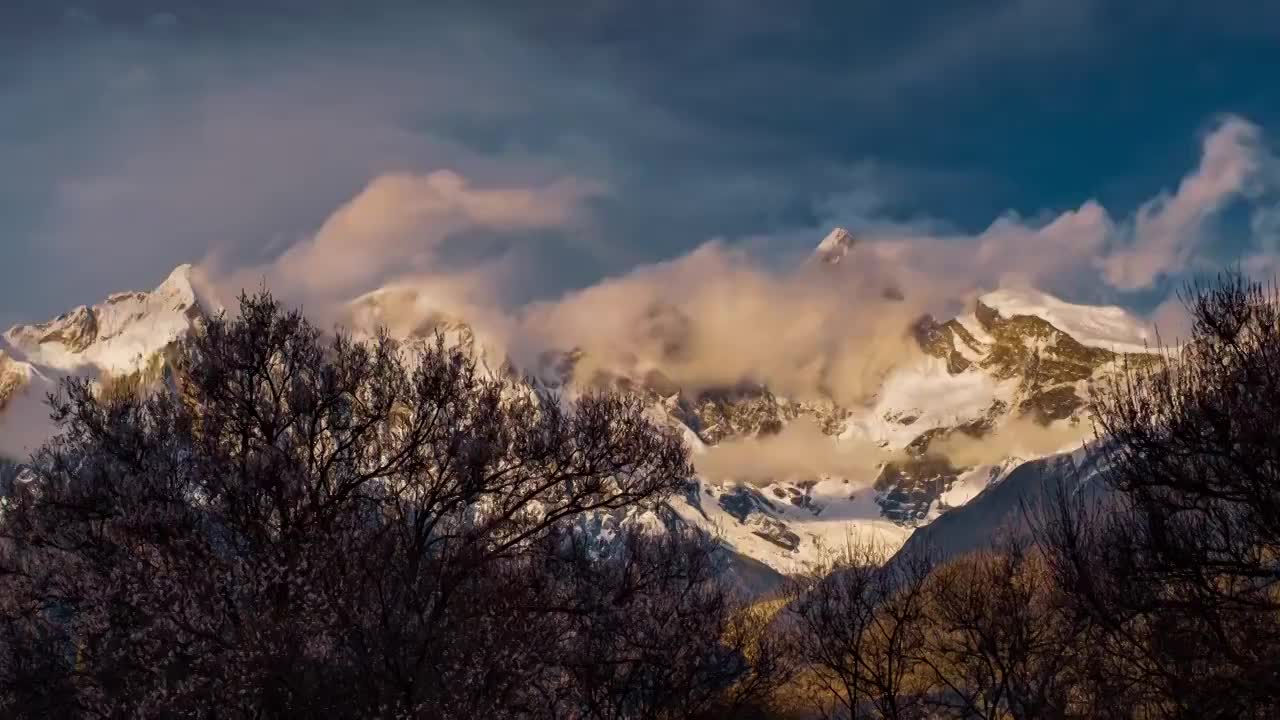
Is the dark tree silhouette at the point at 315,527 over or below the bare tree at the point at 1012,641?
over

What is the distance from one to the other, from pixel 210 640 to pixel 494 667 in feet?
22.3

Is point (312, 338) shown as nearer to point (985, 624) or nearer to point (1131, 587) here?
point (1131, 587)

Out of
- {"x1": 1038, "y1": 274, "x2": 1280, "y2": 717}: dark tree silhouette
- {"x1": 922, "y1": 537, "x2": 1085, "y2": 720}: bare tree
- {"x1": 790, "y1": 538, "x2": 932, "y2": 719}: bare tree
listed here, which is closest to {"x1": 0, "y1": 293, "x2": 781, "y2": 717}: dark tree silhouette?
{"x1": 1038, "y1": 274, "x2": 1280, "y2": 717}: dark tree silhouette

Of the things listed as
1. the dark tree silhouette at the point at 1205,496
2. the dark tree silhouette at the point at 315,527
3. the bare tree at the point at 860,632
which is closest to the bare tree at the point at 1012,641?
the bare tree at the point at 860,632

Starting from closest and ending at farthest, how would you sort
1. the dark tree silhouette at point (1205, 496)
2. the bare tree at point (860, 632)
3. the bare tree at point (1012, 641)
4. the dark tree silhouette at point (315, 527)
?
the dark tree silhouette at point (1205, 496) < the dark tree silhouette at point (315, 527) < the bare tree at point (1012, 641) < the bare tree at point (860, 632)

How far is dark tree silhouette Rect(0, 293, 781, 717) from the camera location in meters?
27.8

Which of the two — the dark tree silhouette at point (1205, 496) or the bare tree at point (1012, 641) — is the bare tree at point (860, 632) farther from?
the dark tree silhouette at point (1205, 496)

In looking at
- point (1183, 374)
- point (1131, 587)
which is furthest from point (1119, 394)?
point (1131, 587)

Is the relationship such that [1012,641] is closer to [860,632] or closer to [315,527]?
[860,632]

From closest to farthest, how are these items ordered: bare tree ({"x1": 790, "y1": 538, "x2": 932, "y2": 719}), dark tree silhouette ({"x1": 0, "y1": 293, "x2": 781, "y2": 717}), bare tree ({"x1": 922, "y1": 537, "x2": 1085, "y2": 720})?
dark tree silhouette ({"x1": 0, "y1": 293, "x2": 781, "y2": 717}) → bare tree ({"x1": 922, "y1": 537, "x2": 1085, "y2": 720}) → bare tree ({"x1": 790, "y1": 538, "x2": 932, "y2": 719})

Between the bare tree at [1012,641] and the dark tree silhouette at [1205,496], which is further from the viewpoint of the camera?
the bare tree at [1012,641]

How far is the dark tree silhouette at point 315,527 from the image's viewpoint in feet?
91.1

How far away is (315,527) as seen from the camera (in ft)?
96.0

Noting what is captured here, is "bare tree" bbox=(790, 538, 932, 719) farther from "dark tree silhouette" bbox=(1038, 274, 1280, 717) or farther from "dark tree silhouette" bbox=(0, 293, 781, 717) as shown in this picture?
"dark tree silhouette" bbox=(1038, 274, 1280, 717)
